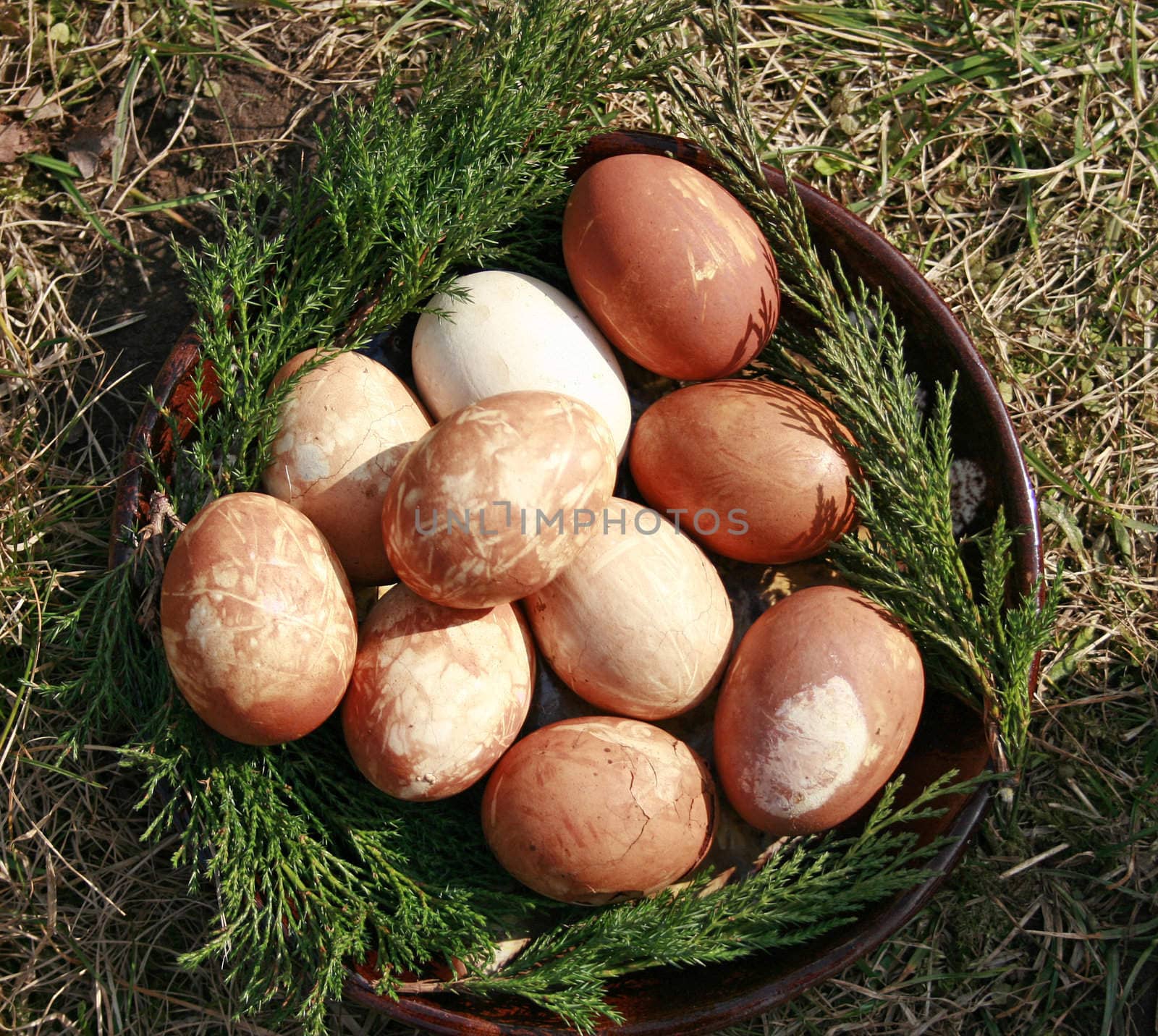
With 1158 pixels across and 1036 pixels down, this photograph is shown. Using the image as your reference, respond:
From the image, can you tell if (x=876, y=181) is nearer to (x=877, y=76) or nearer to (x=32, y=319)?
(x=877, y=76)

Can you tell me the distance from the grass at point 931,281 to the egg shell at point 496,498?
37.0 inches

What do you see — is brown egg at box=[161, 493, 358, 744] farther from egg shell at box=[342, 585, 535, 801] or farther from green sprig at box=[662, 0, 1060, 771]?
green sprig at box=[662, 0, 1060, 771]

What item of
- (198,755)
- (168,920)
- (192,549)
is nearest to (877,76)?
(192,549)

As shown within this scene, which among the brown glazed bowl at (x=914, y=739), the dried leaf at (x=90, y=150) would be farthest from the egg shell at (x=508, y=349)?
the dried leaf at (x=90, y=150)

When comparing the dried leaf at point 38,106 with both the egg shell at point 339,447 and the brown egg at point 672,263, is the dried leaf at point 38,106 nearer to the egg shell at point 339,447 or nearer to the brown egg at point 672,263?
the egg shell at point 339,447

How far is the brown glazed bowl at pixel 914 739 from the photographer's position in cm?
170

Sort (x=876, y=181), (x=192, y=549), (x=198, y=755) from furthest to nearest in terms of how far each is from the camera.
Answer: (x=876, y=181) → (x=198, y=755) → (x=192, y=549)

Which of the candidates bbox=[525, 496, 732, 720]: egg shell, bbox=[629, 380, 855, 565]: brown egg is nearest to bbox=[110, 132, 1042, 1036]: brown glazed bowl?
bbox=[629, 380, 855, 565]: brown egg

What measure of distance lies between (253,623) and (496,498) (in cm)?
45

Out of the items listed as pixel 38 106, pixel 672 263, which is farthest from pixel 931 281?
pixel 38 106

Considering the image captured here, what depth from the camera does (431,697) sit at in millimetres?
1716

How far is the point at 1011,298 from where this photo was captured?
2.41 metres

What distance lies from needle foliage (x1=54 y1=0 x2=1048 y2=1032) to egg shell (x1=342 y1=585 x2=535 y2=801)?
0.50ft

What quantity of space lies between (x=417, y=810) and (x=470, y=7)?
1.88 meters
